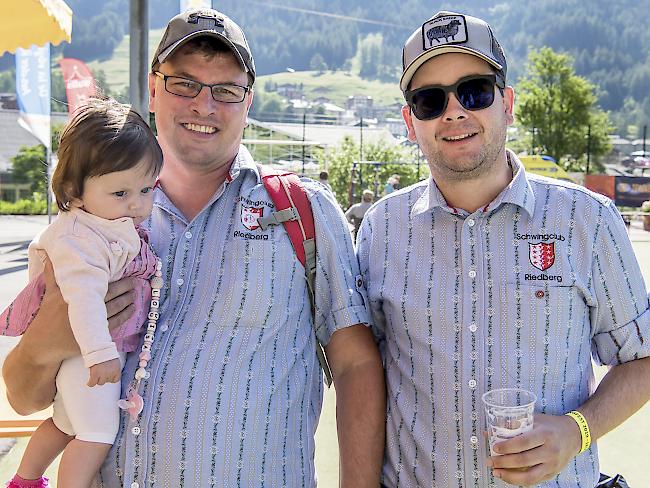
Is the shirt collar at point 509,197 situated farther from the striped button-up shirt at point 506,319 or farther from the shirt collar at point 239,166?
the shirt collar at point 239,166

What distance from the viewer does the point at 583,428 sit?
1835mm

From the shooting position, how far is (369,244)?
2.22 m

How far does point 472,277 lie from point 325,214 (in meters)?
0.47

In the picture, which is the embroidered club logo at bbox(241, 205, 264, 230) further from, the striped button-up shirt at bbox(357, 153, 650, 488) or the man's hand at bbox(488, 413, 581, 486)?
the man's hand at bbox(488, 413, 581, 486)

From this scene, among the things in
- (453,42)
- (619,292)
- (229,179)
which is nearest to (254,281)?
(229,179)

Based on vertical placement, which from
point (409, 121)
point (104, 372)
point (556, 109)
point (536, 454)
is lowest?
point (536, 454)

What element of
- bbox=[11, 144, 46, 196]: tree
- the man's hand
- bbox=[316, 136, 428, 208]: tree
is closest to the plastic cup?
the man's hand

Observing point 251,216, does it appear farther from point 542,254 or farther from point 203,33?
point 542,254

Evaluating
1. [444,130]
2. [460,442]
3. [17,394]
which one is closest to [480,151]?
[444,130]

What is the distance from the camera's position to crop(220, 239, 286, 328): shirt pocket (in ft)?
6.57

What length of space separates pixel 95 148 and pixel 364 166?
108ft

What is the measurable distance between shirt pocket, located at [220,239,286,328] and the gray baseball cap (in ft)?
1.81

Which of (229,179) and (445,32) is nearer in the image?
(445,32)

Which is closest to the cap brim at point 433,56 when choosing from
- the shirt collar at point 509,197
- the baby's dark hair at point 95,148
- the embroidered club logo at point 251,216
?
the shirt collar at point 509,197
